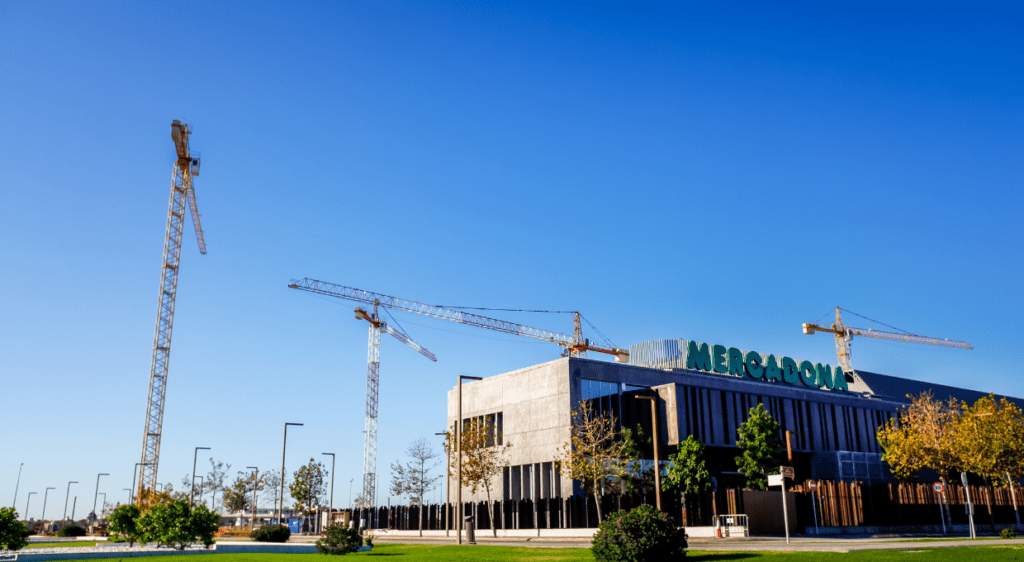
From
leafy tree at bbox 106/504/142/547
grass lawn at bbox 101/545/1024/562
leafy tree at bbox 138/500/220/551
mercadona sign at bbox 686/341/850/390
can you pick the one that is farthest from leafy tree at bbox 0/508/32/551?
mercadona sign at bbox 686/341/850/390

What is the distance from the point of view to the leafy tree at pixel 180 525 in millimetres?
35281

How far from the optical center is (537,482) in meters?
66.6

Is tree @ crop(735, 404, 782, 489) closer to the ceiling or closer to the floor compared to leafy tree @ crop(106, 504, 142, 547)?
closer to the ceiling

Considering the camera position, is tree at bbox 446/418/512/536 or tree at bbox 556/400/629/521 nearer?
tree at bbox 556/400/629/521

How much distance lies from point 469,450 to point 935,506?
3543 cm

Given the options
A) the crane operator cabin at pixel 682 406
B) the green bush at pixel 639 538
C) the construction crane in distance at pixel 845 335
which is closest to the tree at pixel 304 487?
the crane operator cabin at pixel 682 406

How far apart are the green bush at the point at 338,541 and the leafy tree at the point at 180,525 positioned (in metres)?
7.04

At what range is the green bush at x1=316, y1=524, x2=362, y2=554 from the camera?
1248 inches

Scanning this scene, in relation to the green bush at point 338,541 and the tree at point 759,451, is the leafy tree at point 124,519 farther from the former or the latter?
the tree at point 759,451

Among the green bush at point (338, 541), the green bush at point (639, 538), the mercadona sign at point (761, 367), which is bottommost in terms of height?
the green bush at point (338, 541)

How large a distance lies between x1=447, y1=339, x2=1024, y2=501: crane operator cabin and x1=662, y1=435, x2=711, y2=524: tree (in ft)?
16.3

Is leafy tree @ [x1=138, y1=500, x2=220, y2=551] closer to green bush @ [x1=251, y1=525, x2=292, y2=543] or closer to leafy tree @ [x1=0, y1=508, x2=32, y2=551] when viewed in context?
leafy tree @ [x1=0, y1=508, x2=32, y2=551]

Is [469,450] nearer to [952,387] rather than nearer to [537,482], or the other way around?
[537,482]

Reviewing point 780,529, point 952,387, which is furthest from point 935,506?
point 952,387
